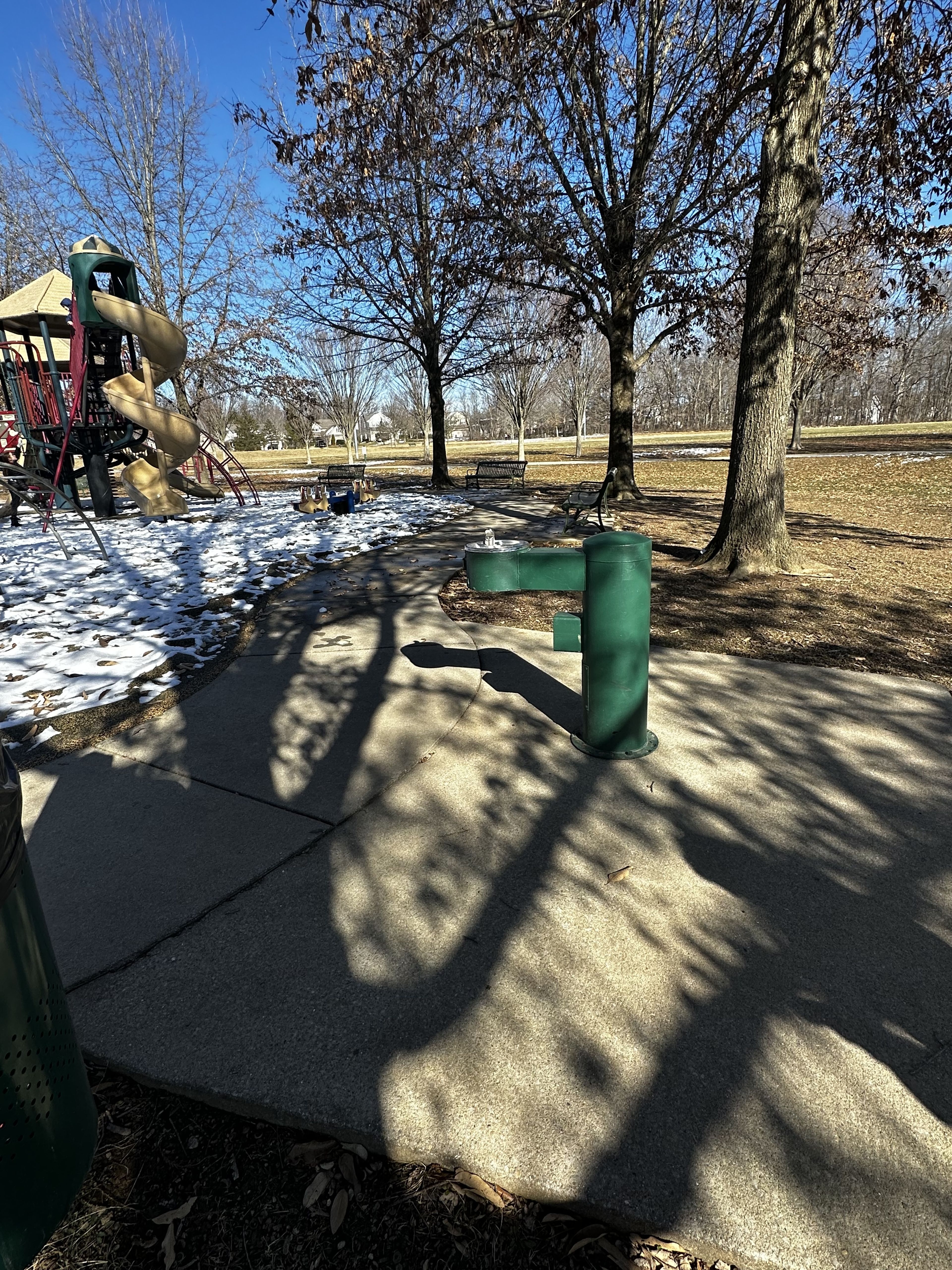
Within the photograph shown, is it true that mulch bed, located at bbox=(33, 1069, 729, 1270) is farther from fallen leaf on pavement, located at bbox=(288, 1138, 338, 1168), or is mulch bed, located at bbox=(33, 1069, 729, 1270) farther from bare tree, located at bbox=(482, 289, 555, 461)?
bare tree, located at bbox=(482, 289, 555, 461)

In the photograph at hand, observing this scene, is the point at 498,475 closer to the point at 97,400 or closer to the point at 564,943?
the point at 97,400

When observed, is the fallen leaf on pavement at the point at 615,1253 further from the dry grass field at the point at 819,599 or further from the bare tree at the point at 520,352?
the bare tree at the point at 520,352

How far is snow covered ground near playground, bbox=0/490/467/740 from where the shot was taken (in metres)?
4.51

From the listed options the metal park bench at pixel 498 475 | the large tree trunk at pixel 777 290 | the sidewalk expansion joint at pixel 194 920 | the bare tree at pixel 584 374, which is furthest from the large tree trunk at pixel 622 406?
the bare tree at pixel 584 374

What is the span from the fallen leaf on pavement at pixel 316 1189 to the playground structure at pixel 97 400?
4013 millimetres

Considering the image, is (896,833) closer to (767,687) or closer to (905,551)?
(767,687)

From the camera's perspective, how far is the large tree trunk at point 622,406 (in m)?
12.8

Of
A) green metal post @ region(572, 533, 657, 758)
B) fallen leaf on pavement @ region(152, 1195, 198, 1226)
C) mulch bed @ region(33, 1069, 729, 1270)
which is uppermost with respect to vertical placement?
green metal post @ region(572, 533, 657, 758)

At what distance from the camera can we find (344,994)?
194 centimetres

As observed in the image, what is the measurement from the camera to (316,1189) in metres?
1.47

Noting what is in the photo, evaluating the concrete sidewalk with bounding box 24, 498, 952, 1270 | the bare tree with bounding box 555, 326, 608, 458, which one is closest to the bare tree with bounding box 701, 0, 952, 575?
the concrete sidewalk with bounding box 24, 498, 952, 1270

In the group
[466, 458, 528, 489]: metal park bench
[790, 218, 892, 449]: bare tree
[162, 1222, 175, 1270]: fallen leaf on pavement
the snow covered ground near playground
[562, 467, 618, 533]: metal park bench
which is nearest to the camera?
[162, 1222, 175, 1270]: fallen leaf on pavement

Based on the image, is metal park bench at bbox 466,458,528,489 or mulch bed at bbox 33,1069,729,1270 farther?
metal park bench at bbox 466,458,528,489

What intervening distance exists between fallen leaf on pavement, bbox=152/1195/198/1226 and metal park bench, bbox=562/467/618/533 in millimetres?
7372
